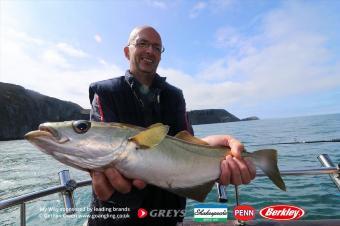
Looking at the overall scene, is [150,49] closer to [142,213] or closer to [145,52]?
[145,52]

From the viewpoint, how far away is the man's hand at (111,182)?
102 inches

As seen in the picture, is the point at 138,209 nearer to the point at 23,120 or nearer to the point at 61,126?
the point at 61,126

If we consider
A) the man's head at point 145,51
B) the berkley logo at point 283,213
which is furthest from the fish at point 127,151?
the berkley logo at point 283,213

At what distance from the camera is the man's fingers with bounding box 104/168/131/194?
102 inches

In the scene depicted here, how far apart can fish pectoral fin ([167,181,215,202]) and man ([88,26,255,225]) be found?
19cm

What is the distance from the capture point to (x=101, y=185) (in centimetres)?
272

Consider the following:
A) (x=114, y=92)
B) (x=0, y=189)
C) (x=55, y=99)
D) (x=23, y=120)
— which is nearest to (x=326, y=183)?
(x=114, y=92)

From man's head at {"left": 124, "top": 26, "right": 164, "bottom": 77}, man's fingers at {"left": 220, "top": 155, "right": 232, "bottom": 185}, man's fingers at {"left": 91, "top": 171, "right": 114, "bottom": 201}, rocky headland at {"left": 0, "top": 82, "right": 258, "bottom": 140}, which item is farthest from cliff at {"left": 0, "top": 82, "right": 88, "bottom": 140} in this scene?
man's fingers at {"left": 220, "top": 155, "right": 232, "bottom": 185}

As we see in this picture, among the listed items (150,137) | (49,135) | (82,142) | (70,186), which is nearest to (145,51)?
(150,137)

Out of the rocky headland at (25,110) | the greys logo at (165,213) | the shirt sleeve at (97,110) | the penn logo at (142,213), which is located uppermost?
the rocky headland at (25,110)

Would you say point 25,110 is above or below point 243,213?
above

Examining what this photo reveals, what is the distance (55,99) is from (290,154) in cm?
12172

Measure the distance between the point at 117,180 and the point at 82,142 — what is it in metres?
0.47

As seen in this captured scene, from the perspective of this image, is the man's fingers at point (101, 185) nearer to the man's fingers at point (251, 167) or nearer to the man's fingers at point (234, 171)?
the man's fingers at point (234, 171)
